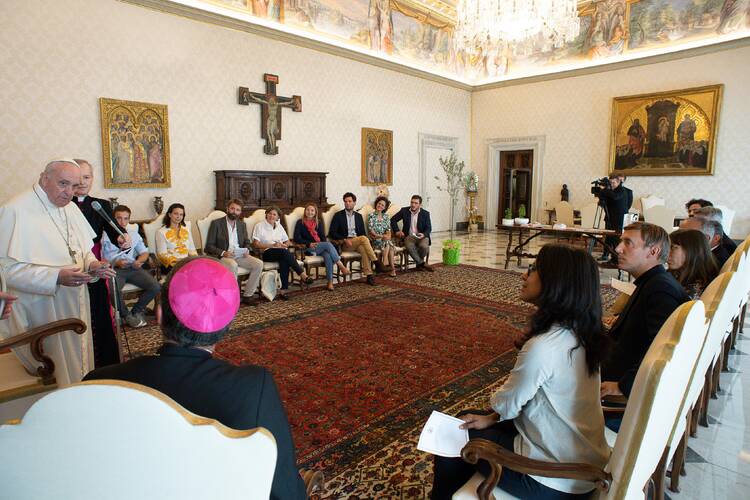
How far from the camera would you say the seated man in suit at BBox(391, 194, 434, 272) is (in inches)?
328

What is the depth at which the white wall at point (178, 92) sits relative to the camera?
6648mm

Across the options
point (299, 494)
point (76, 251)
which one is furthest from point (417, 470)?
point (76, 251)

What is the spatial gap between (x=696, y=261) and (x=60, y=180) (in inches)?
162

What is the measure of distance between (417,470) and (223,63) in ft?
27.5

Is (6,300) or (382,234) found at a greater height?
(6,300)

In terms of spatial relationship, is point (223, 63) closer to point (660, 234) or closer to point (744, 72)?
point (660, 234)

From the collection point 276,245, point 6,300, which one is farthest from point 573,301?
point 276,245

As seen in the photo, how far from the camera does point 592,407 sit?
5.44ft

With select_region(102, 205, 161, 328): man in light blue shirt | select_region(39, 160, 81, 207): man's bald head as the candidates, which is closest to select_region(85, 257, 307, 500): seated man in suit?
select_region(39, 160, 81, 207): man's bald head

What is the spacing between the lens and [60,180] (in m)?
2.72

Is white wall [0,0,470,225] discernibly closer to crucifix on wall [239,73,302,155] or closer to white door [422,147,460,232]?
crucifix on wall [239,73,302,155]

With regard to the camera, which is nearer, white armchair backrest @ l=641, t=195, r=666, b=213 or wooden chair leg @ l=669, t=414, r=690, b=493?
wooden chair leg @ l=669, t=414, r=690, b=493

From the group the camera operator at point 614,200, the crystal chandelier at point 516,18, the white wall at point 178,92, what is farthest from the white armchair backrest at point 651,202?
the white wall at point 178,92

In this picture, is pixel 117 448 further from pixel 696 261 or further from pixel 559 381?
pixel 696 261
